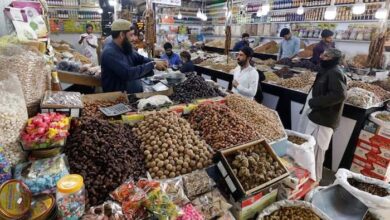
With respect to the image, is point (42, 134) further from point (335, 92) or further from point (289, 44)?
point (289, 44)

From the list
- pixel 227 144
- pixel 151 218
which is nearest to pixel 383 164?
pixel 227 144

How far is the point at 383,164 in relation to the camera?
A: 9.66 feet

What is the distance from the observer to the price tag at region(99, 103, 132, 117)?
2012 mm

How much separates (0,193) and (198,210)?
0.95 meters

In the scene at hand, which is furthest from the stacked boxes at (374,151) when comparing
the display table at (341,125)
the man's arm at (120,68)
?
the man's arm at (120,68)

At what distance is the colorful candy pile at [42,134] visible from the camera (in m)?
1.25

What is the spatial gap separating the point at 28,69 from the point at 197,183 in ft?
4.35

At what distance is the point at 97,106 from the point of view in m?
2.20

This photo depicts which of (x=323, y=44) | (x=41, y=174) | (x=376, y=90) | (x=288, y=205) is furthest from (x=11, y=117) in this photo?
(x=323, y=44)

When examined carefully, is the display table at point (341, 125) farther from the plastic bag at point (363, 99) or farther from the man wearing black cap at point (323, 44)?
the man wearing black cap at point (323, 44)

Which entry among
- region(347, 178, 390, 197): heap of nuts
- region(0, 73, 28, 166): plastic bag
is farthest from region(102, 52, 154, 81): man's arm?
region(347, 178, 390, 197): heap of nuts

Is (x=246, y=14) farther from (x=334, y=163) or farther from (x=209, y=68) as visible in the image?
(x=334, y=163)

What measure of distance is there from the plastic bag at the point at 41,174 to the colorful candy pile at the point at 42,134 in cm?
9

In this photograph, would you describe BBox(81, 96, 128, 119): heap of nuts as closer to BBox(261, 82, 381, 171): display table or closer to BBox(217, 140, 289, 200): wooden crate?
BBox(217, 140, 289, 200): wooden crate
